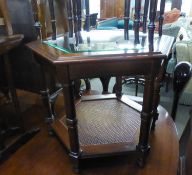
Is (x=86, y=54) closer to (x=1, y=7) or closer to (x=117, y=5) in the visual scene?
(x=1, y=7)

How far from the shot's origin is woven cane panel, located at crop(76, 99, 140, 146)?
0.83m

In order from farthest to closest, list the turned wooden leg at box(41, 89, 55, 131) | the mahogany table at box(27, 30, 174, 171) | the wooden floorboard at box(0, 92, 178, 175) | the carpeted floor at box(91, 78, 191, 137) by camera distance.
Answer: the carpeted floor at box(91, 78, 191, 137), the turned wooden leg at box(41, 89, 55, 131), the wooden floorboard at box(0, 92, 178, 175), the mahogany table at box(27, 30, 174, 171)

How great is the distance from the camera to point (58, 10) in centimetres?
134

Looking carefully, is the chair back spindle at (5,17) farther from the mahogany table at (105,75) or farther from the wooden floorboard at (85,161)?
the wooden floorboard at (85,161)

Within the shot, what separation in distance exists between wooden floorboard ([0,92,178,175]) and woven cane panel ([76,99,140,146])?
8 centimetres

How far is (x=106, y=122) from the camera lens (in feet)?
3.14

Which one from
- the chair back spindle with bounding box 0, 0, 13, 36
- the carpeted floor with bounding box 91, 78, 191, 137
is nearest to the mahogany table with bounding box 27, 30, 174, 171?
the chair back spindle with bounding box 0, 0, 13, 36

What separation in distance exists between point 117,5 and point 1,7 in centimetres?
480

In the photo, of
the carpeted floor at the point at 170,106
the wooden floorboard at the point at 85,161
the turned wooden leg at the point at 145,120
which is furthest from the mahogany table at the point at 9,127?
the carpeted floor at the point at 170,106

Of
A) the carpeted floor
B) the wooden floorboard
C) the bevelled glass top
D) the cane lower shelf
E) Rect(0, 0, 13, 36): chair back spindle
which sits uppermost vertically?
Rect(0, 0, 13, 36): chair back spindle

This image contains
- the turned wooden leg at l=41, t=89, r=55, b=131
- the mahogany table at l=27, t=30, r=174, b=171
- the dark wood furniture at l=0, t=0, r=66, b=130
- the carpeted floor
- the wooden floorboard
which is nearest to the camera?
the mahogany table at l=27, t=30, r=174, b=171

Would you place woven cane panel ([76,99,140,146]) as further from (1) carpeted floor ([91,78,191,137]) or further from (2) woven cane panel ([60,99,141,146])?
(1) carpeted floor ([91,78,191,137])

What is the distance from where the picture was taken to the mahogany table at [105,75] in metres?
0.59

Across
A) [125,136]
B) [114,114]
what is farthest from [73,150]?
[114,114]
